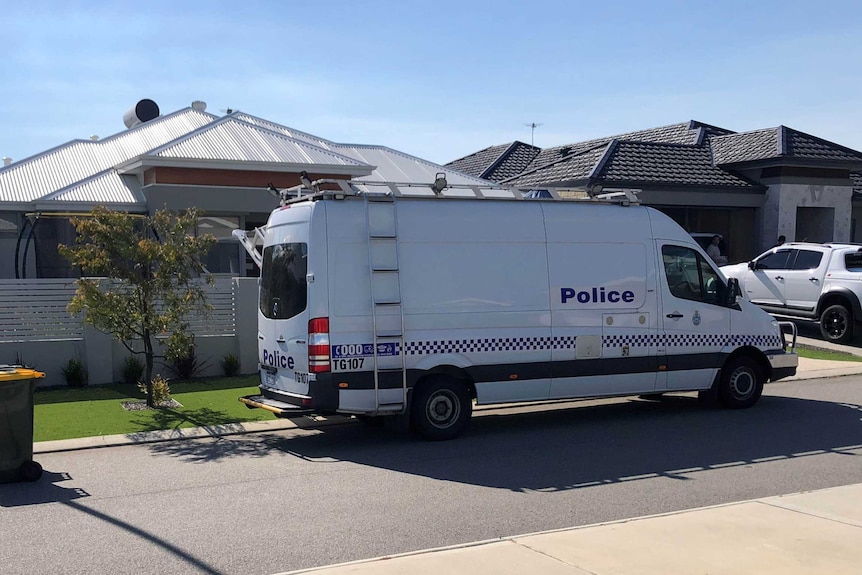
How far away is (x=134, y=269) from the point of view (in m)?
11.4

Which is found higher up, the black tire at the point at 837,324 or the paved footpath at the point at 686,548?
the black tire at the point at 837,324

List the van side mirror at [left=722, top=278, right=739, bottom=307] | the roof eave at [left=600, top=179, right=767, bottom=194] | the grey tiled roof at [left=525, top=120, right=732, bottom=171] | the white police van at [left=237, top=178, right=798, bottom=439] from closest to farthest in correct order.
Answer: the white police van at [left=237, top=178, right=798, bottom=439] → the van side mirror at [left=722, top=278, right=739, bottom=307] → the roof eave at [left=600, top=179, right=767, bottom=194] → the grey tiled roof at [left=525, top=120, right=732, bottom=171]

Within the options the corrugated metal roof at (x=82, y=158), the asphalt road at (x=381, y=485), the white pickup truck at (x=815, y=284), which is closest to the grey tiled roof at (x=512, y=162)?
the corrugated metal roof at (x=82, y=158)

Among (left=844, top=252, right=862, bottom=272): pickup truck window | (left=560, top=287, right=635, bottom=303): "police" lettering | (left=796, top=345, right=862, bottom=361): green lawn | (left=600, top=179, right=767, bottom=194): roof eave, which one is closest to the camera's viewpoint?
(left=560, top=287, right=635, bottom=303): "police" lettering

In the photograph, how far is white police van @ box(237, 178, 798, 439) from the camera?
29.7 ft

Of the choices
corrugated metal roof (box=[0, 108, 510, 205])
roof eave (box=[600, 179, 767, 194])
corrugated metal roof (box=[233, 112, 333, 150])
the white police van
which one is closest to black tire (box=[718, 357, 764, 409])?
the white police van

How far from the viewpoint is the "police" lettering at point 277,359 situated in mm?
9273

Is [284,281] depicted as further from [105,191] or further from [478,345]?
[105,191]

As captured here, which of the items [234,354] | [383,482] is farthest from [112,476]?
[234,354]

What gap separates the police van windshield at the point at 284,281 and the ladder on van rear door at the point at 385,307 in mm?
743

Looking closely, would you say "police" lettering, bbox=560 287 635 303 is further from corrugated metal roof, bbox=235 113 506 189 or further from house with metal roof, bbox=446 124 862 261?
corrugated metal roof, bbox=235 113 506 189

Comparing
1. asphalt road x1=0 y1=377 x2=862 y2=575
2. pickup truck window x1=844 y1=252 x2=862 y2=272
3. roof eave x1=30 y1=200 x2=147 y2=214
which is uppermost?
roof eave x1=30 y1=200 x2=147 y2=214

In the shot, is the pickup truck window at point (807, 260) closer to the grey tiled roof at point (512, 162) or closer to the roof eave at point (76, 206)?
the grey tiled roof at point (512, 162)

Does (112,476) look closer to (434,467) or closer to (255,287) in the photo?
(434,467)
